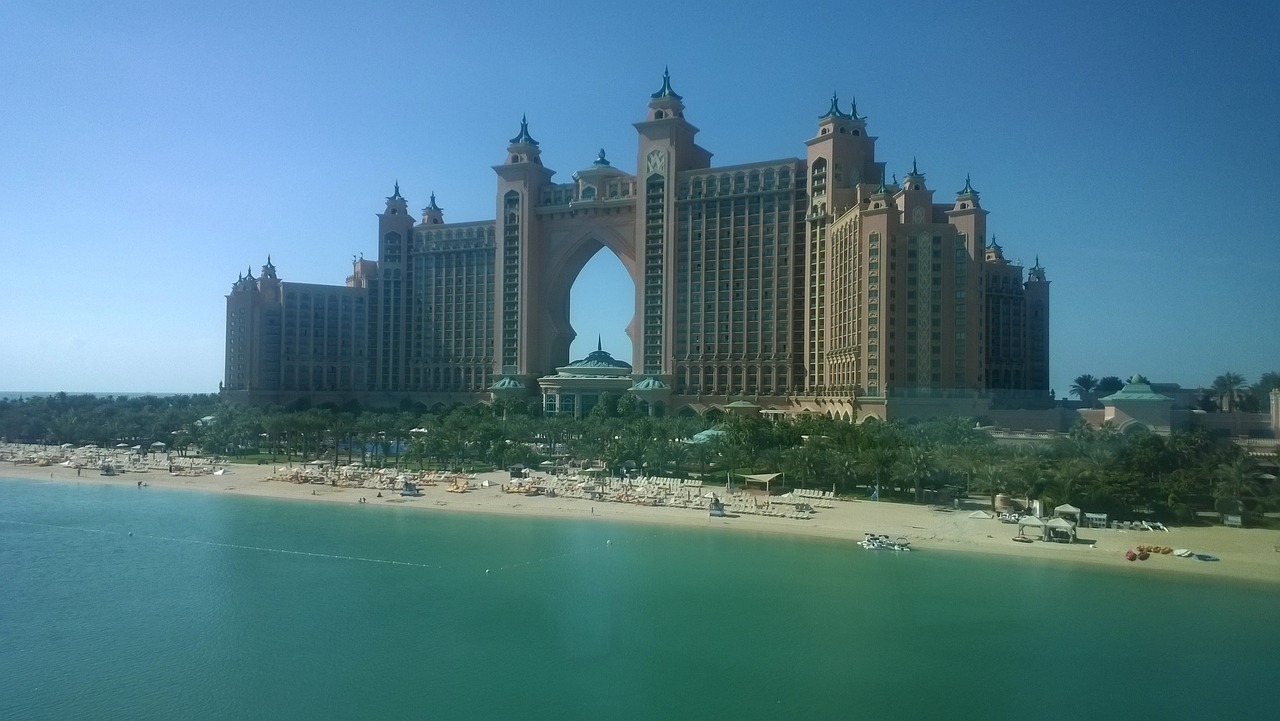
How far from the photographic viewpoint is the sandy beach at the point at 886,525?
2922cm

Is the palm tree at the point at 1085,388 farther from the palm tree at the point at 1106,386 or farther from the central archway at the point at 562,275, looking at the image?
the central archway at the point at 562,275

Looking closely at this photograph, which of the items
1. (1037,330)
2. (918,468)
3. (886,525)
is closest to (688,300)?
(1037,330)

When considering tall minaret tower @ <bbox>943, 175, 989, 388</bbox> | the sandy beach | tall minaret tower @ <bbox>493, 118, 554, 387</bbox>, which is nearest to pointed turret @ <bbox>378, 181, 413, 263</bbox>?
tall minaret tower @ <bbox>493, 118, 554, 387</bbox>

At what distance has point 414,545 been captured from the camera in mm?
33438

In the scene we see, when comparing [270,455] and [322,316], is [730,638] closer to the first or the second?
[270,455]

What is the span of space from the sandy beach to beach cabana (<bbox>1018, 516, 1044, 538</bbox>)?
1.69 ft

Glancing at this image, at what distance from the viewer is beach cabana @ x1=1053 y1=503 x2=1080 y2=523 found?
3378cm

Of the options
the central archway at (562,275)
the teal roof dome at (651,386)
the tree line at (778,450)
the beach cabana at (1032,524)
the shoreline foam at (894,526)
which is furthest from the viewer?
the central archway at (562,275)

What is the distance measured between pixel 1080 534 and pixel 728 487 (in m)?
16.1

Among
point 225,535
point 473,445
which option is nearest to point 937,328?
point 473,445

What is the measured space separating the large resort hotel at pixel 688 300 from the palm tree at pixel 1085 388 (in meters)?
2.02

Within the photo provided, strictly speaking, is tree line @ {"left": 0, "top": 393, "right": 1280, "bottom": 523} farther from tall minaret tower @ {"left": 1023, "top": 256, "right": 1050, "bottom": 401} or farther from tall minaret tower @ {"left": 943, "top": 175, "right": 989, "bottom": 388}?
tall minaret tower @ {"left": 1023, "top": 256, "right": 1050, "bottom": 401}

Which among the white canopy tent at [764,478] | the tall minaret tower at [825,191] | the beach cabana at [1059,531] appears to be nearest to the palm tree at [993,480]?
the beach cabana at [1059,531]

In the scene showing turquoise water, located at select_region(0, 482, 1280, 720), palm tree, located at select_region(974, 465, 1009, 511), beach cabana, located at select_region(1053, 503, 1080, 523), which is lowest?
turquoise water, located at select_region(0, 482, 1280, 720)
